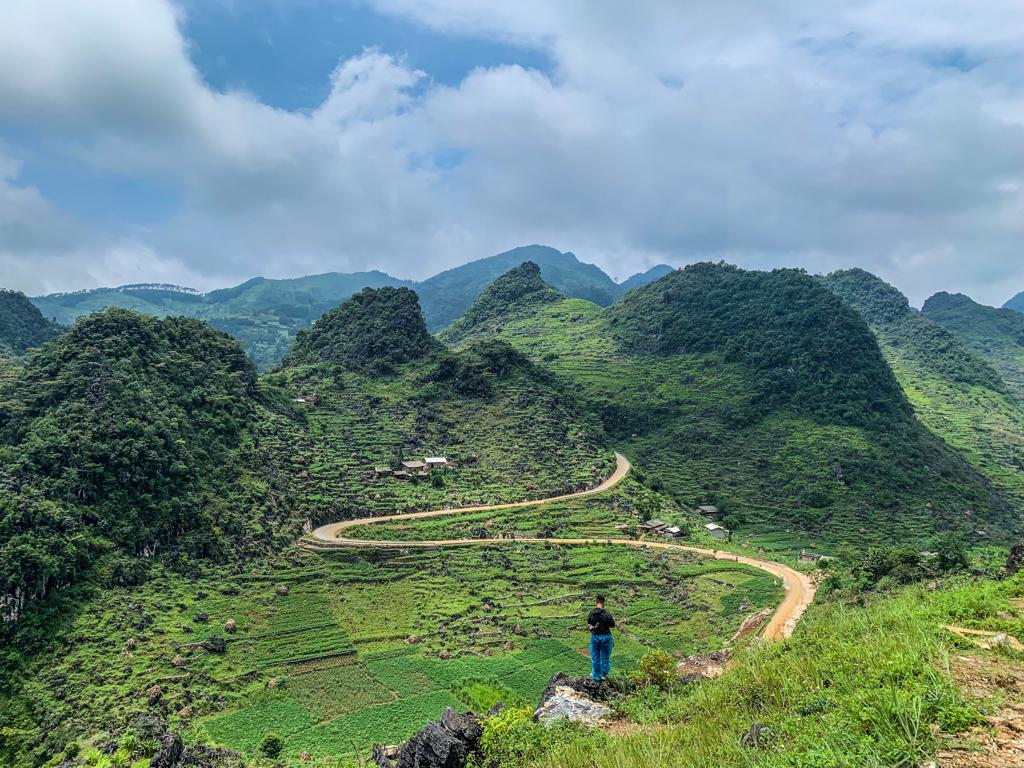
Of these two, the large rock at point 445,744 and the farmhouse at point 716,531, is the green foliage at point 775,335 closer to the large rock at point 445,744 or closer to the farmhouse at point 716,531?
the farmhouse at point 716,531

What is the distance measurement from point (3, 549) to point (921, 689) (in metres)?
47.8

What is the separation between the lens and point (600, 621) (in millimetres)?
13781

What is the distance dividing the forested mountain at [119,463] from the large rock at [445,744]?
36.8 metres

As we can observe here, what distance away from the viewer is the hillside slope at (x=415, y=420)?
64.6 meters

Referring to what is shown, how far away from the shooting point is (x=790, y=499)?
7688cm

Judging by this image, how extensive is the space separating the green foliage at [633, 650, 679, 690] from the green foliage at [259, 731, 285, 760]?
2227 cm

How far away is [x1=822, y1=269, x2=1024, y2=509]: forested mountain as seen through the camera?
3922 inches

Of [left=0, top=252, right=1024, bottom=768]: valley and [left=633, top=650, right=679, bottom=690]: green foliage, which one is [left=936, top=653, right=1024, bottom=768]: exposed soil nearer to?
[left=0, top=252, right=1024, bottom=768]: valley

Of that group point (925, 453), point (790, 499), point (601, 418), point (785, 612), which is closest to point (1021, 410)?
point (925, 453)

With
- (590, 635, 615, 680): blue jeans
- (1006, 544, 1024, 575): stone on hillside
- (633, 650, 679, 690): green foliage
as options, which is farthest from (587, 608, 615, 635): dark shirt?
(1006, 544, 1024, 575): stone on hillside

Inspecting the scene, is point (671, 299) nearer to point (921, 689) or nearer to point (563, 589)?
point (563, 589)

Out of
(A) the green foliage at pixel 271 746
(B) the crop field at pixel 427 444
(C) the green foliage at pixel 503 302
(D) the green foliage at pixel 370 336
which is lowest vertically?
(A) the green foliage at pixel 271 746

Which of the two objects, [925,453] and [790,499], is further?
[925,453]

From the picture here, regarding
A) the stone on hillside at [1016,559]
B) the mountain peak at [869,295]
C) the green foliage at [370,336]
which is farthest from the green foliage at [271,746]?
the mountain peak at [869,295]
